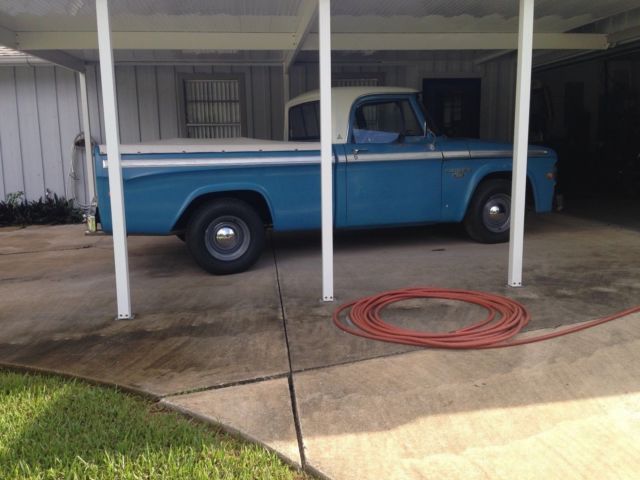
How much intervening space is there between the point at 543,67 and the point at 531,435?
9570 millimetres

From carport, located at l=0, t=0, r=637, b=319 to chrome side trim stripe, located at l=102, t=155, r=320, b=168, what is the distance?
1.05 meters

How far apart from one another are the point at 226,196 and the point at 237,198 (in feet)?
0.45

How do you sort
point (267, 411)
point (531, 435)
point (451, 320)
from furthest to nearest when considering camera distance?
point (451, 320)
point (267, 411)
point (531, 435)

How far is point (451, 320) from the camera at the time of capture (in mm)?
4754

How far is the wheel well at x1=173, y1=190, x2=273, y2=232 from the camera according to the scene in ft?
20.8

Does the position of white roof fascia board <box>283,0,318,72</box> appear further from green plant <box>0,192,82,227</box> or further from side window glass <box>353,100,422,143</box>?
green plant <box>0,192,82,227</box>

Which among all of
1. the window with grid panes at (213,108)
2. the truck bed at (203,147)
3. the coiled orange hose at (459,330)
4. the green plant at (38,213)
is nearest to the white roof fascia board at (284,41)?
the truck bed at (203,147)

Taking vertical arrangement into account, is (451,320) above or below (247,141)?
below

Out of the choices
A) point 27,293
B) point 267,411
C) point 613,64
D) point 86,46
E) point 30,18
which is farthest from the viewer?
point 613,64

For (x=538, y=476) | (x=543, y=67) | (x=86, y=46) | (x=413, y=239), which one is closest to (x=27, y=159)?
(x=86, y=46)

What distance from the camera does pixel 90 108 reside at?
10648 mm

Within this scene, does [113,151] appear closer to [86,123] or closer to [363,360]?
[363,360]

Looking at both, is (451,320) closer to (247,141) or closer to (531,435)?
(531,435)

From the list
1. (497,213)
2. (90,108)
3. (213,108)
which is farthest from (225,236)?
(90,108)
